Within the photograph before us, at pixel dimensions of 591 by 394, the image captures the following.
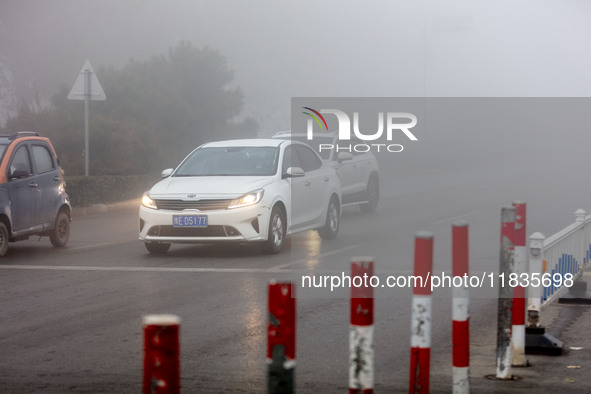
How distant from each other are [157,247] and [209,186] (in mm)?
1165

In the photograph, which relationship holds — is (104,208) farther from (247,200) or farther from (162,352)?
(162,352)

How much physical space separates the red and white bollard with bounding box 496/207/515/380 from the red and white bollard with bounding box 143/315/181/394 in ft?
11.3

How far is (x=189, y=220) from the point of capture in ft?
42.7

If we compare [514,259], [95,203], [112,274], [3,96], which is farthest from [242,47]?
[514,259]

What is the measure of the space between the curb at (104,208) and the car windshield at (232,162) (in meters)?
7.35

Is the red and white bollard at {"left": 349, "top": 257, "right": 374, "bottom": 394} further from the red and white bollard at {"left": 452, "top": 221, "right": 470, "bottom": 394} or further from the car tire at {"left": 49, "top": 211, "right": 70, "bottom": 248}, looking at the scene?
the car tire at {"left": 49, "top": 211, "right": 70, "bottom": 248}

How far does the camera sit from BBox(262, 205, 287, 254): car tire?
43.6ft

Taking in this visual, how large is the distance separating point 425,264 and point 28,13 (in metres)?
81.4

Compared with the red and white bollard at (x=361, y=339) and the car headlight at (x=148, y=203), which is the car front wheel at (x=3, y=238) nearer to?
the car headlight at (x=148, y=203)

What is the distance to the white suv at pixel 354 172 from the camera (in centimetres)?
1852

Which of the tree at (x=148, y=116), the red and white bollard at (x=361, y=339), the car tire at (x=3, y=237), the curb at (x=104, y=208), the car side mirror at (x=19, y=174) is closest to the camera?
the red and white bollard at (x=361, y=339)

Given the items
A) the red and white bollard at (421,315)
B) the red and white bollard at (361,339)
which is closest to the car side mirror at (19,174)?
the red and white bollard at (421,315)

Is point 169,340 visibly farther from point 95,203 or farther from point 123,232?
point 95,203

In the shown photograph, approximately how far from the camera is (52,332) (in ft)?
26.6
